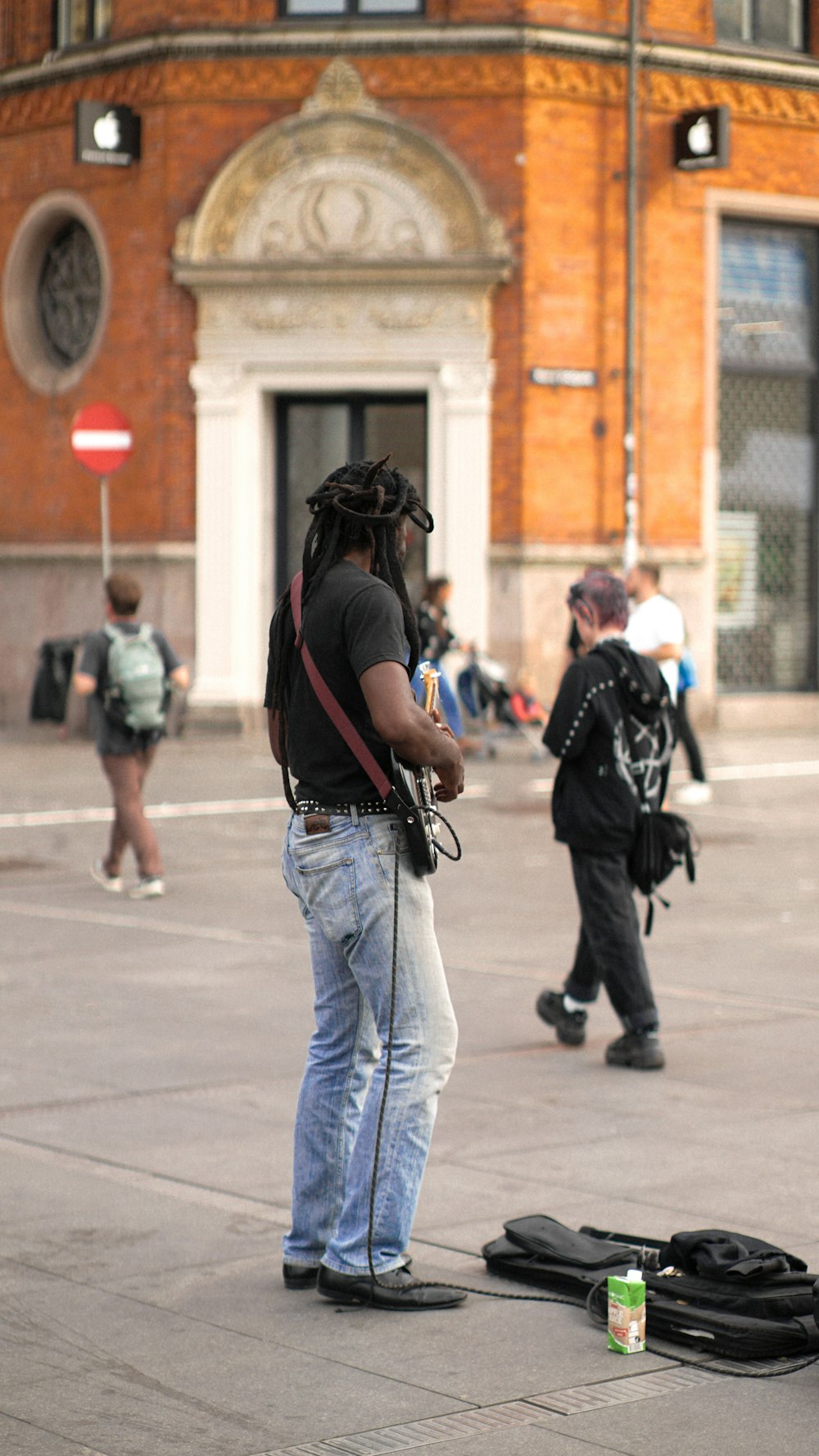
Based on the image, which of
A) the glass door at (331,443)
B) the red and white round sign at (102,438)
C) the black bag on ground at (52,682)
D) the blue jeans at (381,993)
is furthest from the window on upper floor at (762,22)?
the blue jeans at (381,993)

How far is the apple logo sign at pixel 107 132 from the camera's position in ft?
74.5

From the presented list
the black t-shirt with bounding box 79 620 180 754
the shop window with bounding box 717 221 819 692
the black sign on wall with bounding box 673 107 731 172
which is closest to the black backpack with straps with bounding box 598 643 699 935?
the black t-shirt with bounding box 79 620 180 754

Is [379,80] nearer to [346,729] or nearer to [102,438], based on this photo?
[102,438]

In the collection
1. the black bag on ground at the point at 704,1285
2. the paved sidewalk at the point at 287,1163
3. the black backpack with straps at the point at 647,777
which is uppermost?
the black backpack with straps at the point at 647,777

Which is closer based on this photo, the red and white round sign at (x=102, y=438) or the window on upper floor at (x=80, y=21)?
the red and white round sign at (x=102, y=438)

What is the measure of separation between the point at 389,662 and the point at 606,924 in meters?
3.10

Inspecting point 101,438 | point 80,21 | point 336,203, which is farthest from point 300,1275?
point 80,21

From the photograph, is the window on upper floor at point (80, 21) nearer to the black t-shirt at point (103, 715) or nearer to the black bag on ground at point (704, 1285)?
the black t-shirt at point (103, 715)

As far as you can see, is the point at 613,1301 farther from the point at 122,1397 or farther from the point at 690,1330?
the point at 122,1397

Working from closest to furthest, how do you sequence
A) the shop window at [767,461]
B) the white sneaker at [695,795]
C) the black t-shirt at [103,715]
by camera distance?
the black t-shirt at [103,715] → the white sneaker at [695,795] → the shop window at [767,461]

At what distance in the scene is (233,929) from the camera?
10.6 m

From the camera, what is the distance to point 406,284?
22.7 meters

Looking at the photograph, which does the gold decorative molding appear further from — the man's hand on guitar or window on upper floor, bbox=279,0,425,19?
the man's hand on guitar

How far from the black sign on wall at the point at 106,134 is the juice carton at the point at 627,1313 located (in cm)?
1961
